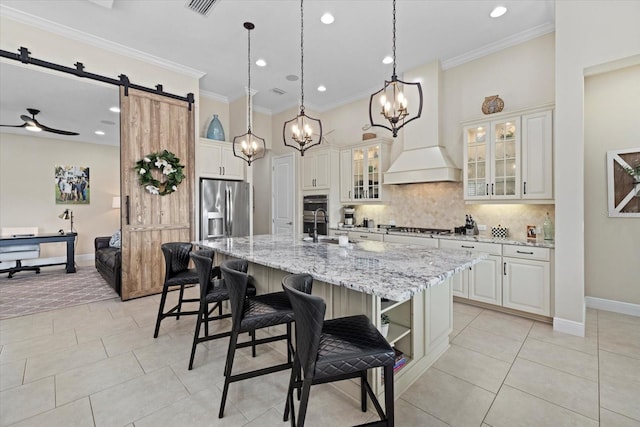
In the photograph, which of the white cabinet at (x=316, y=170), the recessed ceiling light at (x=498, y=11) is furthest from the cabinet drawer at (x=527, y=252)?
the white cabinet at (x=316, y=170)

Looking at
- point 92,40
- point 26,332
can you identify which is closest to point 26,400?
point 26,332

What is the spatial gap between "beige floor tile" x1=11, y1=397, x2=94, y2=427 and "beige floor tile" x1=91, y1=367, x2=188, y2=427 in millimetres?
41

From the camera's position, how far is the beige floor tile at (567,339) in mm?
2625

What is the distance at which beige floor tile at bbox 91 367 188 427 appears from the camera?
1.80 metres

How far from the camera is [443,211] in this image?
451 cm

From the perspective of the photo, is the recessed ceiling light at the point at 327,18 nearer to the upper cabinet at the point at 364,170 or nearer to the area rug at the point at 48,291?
the upper cabinet at the point at 364,170

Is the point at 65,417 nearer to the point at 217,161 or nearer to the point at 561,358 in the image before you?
the point at 561,358

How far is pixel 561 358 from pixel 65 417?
372 centimetres

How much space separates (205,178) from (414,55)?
3.84 m

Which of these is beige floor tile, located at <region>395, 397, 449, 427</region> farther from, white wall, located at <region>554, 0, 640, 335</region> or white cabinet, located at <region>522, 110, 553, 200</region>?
white cabinet, located at <region>522, 110, 553, 200</region>

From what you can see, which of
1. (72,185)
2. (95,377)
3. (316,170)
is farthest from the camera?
(72,185)

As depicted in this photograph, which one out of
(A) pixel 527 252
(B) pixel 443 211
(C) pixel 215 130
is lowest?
(A) pixel 527 252

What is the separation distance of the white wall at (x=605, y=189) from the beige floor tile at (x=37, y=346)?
591 centimetres

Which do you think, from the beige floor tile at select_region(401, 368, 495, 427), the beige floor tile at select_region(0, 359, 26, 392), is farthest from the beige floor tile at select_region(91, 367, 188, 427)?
the beige floor tile at select_region(401, 368, 495, 427)
